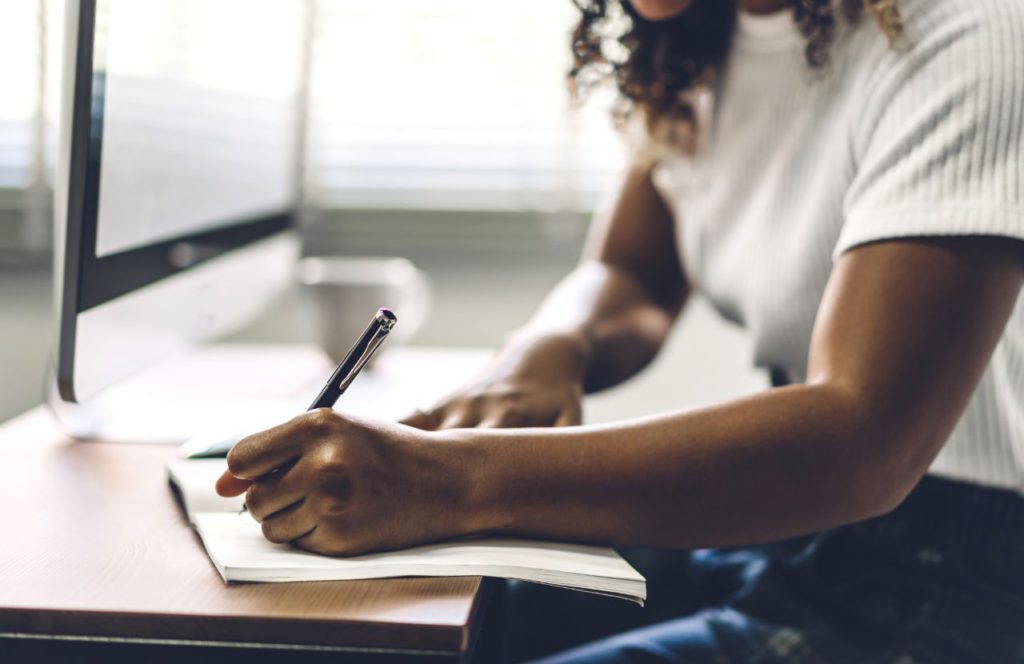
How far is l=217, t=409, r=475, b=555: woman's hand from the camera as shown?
1.72 ft

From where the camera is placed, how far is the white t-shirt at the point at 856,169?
2.09 ft

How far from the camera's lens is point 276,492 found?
0.53m

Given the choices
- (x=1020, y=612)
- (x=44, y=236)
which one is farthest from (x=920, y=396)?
(x=44, y=236)

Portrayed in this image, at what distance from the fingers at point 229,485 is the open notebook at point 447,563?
1.0 inches

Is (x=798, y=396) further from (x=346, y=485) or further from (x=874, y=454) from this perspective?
(x=346, y=485)

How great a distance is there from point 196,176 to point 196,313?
134mm

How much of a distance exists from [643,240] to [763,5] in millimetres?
302

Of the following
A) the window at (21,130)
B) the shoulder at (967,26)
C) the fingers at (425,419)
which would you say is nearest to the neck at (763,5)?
the shoulder at (967,26)

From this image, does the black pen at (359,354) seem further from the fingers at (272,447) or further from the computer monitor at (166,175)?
the computer monitor at (166,175)

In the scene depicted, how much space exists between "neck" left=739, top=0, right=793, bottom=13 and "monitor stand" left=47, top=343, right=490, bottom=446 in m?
0.47

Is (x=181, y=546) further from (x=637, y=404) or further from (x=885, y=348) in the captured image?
(x=637, y=404)

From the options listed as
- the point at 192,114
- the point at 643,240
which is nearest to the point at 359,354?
the point at 192,114

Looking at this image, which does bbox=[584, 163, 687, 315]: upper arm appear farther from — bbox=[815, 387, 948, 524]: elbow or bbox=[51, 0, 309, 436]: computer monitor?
bbox=[815, 387, 948, 524]: elbow

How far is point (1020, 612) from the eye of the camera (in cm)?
72
